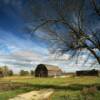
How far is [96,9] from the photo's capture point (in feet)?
Result: 74.5

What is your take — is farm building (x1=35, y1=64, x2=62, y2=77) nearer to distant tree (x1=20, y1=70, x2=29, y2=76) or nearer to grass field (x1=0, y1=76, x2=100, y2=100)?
distant tree (x1=20, y1=70, x2=29, y2=76)

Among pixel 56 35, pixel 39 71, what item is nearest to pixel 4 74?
pixel 39 71

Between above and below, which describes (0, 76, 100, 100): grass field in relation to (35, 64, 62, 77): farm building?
below

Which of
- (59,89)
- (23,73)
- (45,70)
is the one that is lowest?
(59,89)

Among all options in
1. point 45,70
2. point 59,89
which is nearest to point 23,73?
point 45,70

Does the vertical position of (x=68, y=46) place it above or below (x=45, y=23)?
below

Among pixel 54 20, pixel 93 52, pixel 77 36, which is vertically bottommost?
pixel 93 52

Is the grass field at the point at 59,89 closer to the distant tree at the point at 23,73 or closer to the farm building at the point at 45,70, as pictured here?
the farm building at the point at 45,70

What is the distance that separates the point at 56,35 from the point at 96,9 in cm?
458

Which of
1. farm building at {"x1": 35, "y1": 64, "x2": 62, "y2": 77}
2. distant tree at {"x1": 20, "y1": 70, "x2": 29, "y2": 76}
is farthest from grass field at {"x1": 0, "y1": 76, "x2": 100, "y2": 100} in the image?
distant tree at {"x1": 20, "y1": 70, "x2": 29, "y2": 76}

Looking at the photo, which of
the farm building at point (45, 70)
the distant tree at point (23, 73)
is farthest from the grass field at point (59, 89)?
the distant tree at point (23, 73)

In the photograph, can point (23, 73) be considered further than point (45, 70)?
Yes

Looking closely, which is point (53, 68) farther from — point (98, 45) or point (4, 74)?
point (98, 45)

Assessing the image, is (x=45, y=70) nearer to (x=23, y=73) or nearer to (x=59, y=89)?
(x=23, y=73)
